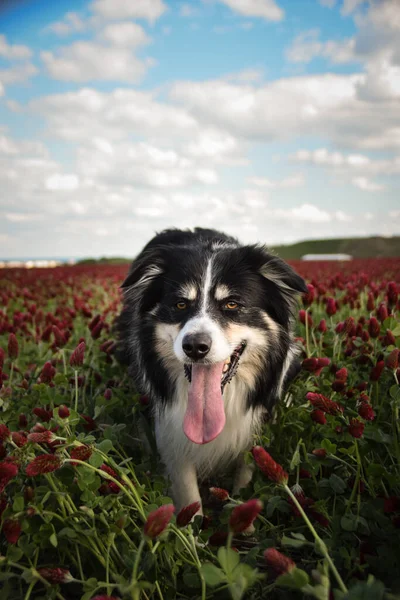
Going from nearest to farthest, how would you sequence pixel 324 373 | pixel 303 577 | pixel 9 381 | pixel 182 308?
1. pixel 303 577
2. pixel 182 308
3. pixel 324 373
4. pixel 9 381

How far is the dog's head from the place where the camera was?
2805 millimetres

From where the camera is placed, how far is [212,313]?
297cm

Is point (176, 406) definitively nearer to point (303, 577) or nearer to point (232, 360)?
point (232, 360)

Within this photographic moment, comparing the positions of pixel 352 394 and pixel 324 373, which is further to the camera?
pixel 324 373

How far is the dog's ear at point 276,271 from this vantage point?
3.10m

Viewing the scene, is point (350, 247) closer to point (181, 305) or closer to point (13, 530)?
point (181, 305)

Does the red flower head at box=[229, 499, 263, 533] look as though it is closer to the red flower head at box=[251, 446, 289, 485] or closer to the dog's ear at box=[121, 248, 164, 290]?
the red flower head at box=[251, 446, 289, 485]

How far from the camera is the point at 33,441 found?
1.84 metres

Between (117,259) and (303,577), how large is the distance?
123ft

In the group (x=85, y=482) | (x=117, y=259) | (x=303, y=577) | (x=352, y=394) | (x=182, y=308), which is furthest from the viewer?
(x=117, y=259)

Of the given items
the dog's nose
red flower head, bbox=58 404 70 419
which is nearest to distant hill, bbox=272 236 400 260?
the dog's nose

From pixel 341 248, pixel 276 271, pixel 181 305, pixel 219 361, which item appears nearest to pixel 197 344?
pixel 219 361

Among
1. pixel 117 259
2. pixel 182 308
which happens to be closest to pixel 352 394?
pixel 182 308

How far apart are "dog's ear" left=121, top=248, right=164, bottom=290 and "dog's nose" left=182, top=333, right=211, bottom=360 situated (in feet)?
2.28
